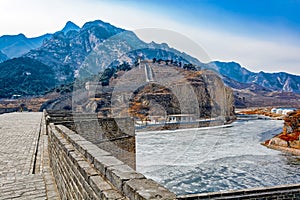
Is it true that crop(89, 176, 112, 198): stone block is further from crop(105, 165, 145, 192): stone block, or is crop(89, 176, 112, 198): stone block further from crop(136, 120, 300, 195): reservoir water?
crop(136, 120, 300, 195): reservoir water

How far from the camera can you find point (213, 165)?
2608 centimetres

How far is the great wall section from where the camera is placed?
2271 mm

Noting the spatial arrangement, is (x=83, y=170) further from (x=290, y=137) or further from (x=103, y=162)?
(x=290, y=137)

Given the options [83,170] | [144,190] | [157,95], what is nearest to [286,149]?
[157,95]

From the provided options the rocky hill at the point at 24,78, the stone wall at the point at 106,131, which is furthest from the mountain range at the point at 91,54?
the stone wall at the point at 106,131

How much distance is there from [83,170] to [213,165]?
967 inches

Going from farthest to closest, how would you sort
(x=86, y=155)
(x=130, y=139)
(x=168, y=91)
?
(x=168, y=91) < (x=130, y=139) < (x=86, y=155)

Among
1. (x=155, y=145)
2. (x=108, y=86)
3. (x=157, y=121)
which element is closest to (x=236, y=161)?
(x=155, y=145)

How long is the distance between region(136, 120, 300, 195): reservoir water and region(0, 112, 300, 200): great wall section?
24.5 ft

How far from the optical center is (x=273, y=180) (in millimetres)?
21094

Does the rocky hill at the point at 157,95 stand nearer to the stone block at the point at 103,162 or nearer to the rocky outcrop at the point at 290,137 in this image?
the rocky outcrop at the point at 290,137

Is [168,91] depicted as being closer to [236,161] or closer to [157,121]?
[157,121]

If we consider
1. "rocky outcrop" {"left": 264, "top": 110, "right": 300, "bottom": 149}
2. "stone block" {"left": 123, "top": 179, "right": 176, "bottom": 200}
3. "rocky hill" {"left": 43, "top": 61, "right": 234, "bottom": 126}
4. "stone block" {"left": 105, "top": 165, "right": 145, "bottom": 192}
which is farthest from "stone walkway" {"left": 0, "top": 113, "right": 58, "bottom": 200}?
"rocky hill" {"left": 43, "top": 61, "right": 234, "bottom": 126}

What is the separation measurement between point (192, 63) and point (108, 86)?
3895 centimetres
